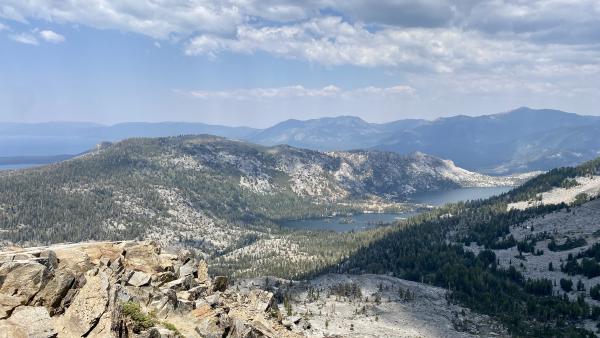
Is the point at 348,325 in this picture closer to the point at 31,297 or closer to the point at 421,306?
the point at 421,306

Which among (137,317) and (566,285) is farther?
(566,285)

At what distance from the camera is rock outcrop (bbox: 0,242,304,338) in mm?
35875

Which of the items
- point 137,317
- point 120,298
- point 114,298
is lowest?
point 137,317

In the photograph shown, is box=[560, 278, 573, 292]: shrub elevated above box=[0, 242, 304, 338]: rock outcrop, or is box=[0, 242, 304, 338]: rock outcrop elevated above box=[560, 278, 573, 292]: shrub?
box=[0, 242, 304, 338]: rock outcrop

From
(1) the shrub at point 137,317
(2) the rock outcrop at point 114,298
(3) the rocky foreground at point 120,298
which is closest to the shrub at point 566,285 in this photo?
(3) the rocky foreground at point 120,298

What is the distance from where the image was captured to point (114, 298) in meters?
39.6

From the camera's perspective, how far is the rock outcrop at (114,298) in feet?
118

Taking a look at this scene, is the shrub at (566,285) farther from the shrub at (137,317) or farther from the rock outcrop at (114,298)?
the shrub at (137,317)

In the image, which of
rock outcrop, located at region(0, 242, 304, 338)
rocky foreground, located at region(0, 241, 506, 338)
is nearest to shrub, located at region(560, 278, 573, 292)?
rocky foreground, located at region(0, 241, 506, 338)

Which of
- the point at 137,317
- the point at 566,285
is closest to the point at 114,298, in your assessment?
the point at 137,317

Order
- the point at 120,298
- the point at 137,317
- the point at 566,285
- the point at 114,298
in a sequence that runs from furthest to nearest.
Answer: the point at 566,285
the point at 120,298
the point at 137,317
the point at 114,298

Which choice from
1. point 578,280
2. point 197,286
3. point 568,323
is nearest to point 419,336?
point 568,323

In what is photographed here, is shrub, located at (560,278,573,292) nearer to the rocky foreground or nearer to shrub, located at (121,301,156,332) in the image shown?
the rocky foreground

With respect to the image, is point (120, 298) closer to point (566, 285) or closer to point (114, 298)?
point (114, 298)
